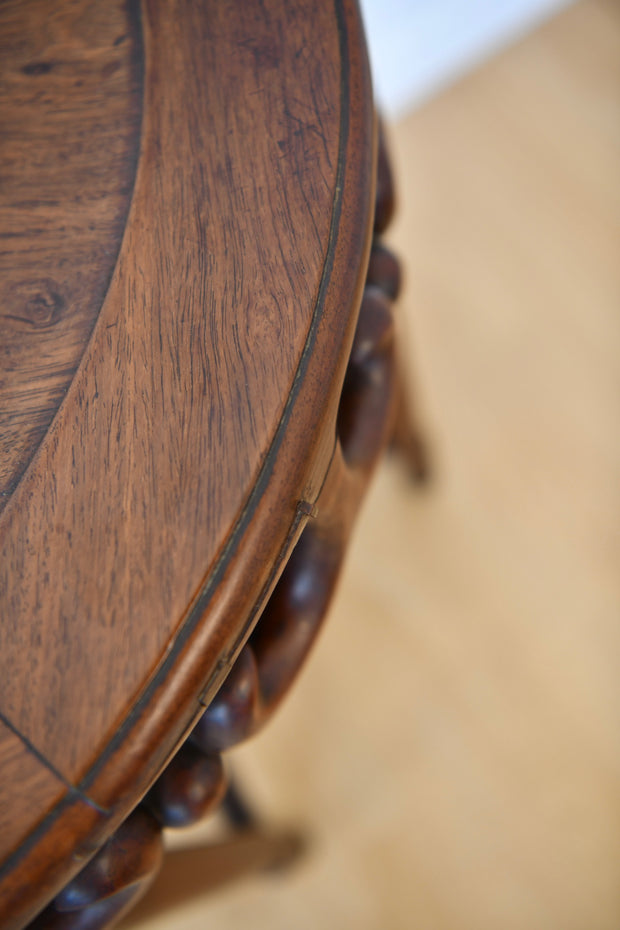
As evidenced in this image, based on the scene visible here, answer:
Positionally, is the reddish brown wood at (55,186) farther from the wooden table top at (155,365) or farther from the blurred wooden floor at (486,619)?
the blurred wooden floor at (486,619)

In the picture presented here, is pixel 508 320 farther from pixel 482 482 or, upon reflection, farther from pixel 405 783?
pixel 405 783

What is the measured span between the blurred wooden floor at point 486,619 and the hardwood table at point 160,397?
1.34 feet

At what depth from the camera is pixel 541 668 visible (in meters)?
0.73

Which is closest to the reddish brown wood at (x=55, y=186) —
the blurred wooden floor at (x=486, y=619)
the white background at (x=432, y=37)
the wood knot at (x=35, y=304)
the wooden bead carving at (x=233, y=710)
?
the wood knot at (x=35, y=304)

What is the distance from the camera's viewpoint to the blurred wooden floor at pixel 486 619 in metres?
0.68

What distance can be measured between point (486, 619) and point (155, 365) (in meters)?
0.58

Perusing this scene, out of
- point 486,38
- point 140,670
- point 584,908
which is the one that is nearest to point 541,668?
point 584,908

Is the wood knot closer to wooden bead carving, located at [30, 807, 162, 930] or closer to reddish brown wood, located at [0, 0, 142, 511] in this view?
reddish brown wood, located at [0, 0, 142, 511]

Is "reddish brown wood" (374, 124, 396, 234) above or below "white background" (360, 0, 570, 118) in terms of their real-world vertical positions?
below

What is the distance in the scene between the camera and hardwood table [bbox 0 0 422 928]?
232 millimetres

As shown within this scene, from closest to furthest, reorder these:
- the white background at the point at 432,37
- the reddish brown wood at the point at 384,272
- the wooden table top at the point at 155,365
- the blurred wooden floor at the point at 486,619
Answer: the wooden table top at the point at 155,365
the reddish brown wood at the point at 384,272
the blurred wooden floor at the point at 486,619
the white background at the point at 432,37

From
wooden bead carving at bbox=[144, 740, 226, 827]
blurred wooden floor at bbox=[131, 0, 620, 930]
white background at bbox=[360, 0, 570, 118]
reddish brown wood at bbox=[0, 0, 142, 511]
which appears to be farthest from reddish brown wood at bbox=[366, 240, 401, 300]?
white background at bbox=[360, 0, 570, 118]

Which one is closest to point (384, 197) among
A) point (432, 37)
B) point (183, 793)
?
point (183, 793)

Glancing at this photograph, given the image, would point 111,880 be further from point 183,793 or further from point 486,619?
point 486,619
